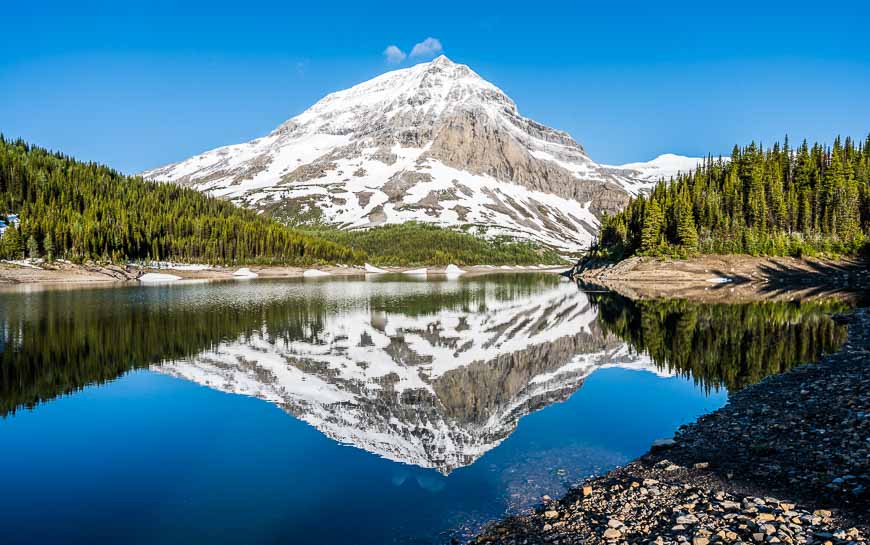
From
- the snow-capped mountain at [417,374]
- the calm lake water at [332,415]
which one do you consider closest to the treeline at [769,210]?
the calm lake water at [332,415]

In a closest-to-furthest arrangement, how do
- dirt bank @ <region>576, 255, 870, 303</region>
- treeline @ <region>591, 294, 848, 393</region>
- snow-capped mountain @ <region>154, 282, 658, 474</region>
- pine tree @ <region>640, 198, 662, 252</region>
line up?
snow-capped mountain @ <region>154, 282, 658, 474</region>
treeline @ <region>591, 294, 848, 393</region>
dirt bank @ <region>576, 255, 870, 303</region>
pine tree @ <region>640, 198, 662, 252</region>

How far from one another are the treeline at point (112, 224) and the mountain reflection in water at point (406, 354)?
82.8 m

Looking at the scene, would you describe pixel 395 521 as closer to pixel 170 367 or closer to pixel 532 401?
pixel 532 401

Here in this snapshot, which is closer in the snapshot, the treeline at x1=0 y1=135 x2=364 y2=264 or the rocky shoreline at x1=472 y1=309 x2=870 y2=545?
the rocky shoreline at x1=472 y1=309 x2=870 y2=545

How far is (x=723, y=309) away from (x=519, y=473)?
48864 mm

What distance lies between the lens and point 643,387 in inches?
1091

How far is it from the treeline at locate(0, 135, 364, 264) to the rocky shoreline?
14132 centimetres

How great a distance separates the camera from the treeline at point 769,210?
4134 inches

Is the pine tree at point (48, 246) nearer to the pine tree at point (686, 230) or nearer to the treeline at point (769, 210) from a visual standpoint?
the treeline at point (769, 210)

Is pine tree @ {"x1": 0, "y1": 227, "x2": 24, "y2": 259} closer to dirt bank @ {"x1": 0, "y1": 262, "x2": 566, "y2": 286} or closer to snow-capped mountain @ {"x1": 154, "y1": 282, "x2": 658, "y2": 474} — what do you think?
dirt bank @ {"x1": 0, "y1": 262, "x2": 566, "y2": 286}

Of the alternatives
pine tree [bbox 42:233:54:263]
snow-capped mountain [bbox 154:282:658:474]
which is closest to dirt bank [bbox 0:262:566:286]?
pine tree [bbox 42:233:54:263]

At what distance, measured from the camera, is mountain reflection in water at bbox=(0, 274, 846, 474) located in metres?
23.0

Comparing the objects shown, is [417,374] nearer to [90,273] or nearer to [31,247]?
[90,273]

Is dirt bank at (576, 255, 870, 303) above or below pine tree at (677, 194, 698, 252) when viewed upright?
below
